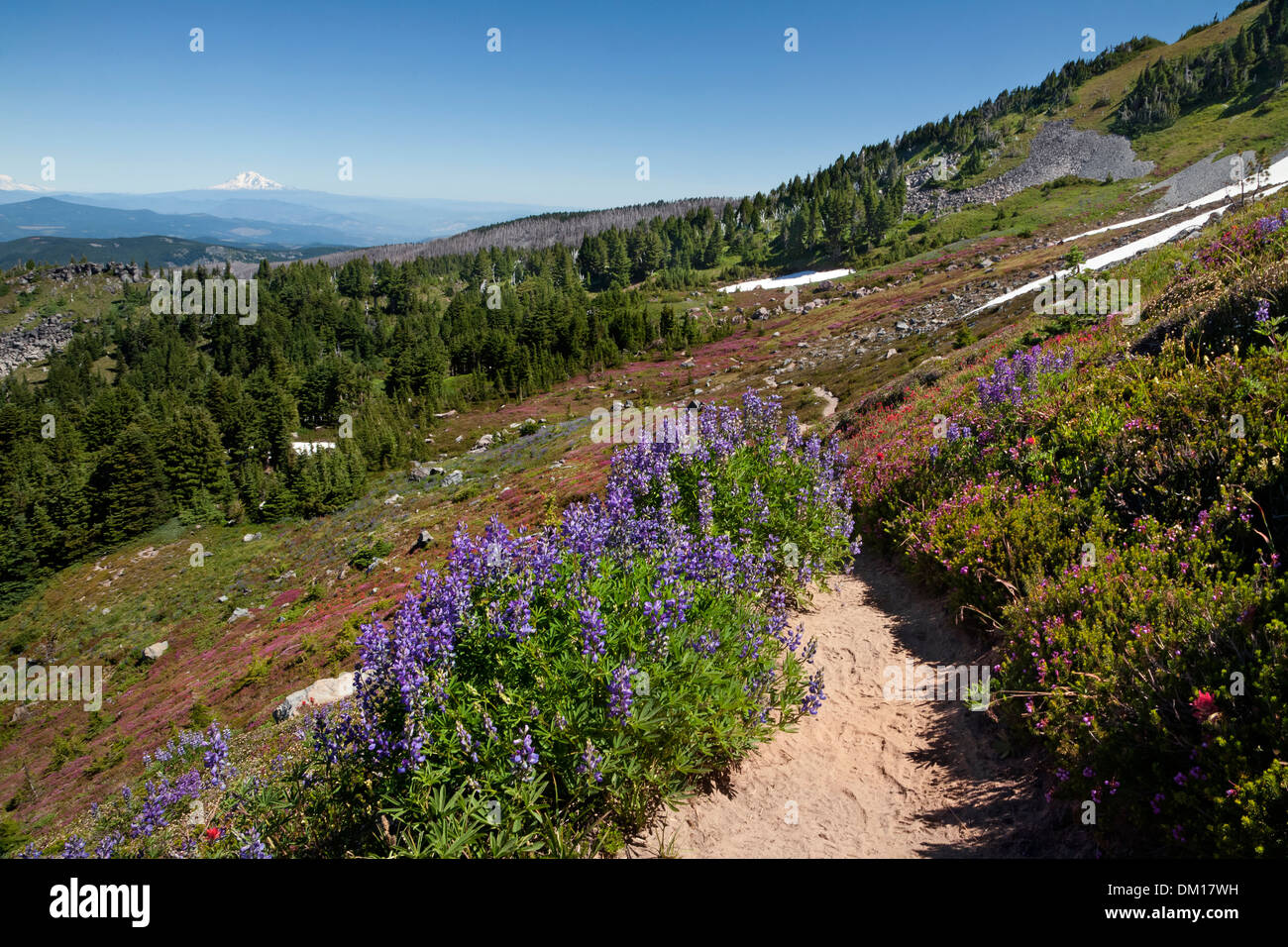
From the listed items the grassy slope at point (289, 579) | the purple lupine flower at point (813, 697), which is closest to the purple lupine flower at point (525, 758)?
the purple lupine flower at point (813, 697)

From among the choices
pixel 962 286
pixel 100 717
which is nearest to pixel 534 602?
pixel 100 717

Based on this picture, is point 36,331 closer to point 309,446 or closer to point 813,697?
point 309,446

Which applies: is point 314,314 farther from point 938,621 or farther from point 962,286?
point 938,621

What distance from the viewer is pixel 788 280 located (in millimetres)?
123000

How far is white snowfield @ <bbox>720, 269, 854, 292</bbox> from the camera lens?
378 feet

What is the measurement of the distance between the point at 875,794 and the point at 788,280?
419 feet

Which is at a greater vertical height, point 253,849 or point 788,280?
point 788,280

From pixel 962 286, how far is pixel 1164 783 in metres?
72.3

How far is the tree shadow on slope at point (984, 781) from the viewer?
4863 millimetres

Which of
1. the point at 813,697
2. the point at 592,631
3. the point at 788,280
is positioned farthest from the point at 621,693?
the point at 788,280

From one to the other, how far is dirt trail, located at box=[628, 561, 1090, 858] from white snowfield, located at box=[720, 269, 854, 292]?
11531cm

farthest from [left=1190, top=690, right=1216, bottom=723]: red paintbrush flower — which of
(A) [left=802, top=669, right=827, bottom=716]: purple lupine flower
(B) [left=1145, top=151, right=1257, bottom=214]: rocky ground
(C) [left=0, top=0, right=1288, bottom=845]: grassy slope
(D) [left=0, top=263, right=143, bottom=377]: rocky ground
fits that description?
(D) [left=0, top=263, right=143, bottom=377]: rocky ground

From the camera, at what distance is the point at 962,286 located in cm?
6562

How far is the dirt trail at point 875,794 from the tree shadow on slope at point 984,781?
0.01 metres
